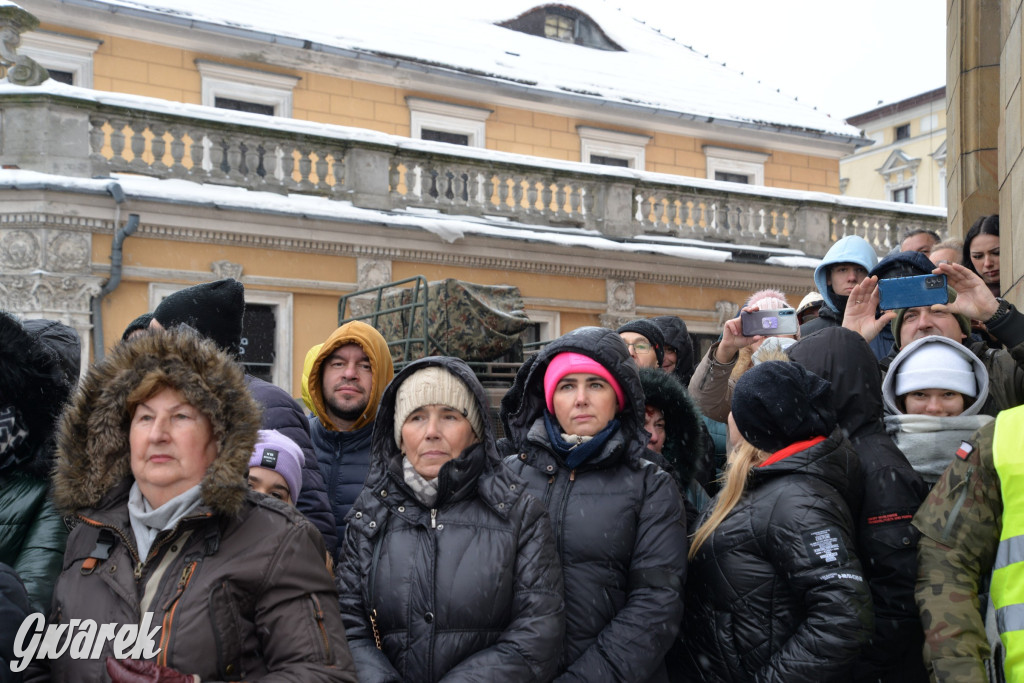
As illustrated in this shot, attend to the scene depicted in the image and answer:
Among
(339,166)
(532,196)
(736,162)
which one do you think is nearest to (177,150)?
(339,166)

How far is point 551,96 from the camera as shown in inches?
758

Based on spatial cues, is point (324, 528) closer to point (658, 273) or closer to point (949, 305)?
point (949, 305)

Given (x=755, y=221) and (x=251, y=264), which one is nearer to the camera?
(x=251, y=264)

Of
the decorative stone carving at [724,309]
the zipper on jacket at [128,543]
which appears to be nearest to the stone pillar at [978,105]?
the zipper on jacket at [128,543]

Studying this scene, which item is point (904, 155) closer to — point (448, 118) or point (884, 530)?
point (448, 118)

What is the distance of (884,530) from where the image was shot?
314 centimetres

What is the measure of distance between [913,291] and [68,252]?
10844 millimetres

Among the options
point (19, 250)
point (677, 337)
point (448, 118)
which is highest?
point (448, 118)

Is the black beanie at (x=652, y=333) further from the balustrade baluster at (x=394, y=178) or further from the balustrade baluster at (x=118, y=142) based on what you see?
the balustrade baluster at (x=394, y=178)

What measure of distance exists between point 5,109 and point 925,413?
12114mm

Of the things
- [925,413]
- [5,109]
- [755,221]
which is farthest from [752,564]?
[755,221]

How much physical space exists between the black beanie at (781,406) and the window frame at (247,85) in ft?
48.6

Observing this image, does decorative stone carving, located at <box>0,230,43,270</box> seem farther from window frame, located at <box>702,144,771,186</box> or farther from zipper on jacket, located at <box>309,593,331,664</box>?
window frame, located at <box>702,144,771,186</box>

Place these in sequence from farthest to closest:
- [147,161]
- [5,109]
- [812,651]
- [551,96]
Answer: [551,96] < [147,161] < [5,109] < [812,651]
